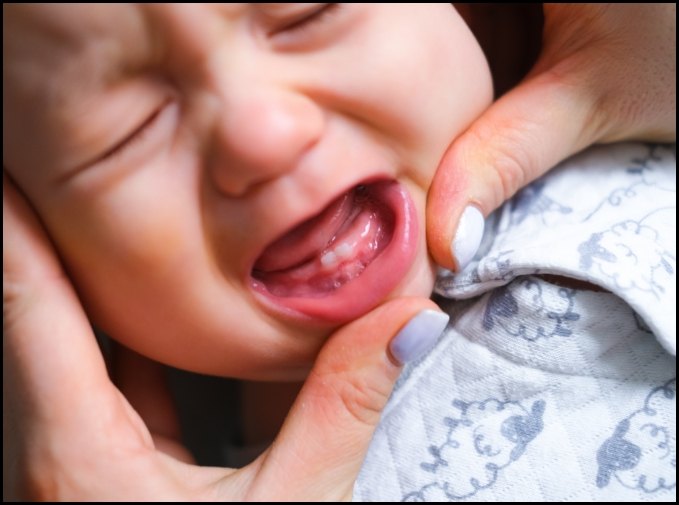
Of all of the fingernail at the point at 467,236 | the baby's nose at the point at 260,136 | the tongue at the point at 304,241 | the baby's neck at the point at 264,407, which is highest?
the baby's nose at the point at 260,136

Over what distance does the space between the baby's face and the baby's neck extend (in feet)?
0.95

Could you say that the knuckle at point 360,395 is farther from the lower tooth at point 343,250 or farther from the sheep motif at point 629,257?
the sheep motif at point 629,257

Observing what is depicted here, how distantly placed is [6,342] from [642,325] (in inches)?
23.6

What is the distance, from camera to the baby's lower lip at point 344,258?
0.67 meters

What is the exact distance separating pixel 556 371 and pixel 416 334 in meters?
0.18

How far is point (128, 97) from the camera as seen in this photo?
611 millimetres

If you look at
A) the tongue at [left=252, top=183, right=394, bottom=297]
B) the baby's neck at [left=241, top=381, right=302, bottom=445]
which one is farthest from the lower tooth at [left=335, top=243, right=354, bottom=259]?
the baby's neck at [left=241, top=381, right=302, bottom=445]

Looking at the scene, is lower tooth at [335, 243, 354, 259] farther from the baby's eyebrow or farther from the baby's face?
the baby's eyebrow

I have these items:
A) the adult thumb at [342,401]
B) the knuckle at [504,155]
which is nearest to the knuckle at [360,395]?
the adult thumb at [342,401]

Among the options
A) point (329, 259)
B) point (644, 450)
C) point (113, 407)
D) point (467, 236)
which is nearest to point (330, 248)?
point (329, 259)

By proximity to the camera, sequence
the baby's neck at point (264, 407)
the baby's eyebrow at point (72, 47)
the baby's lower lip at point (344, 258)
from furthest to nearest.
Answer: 1. the baby's neck at point (264, 407)
2. the baby's lower lip at point (344, 258)
3. the baby's eyebrow at point (72, 47)

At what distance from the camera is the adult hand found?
2.16 ft

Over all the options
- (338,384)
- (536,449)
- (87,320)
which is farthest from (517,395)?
(87,320)

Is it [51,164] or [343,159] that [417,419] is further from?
[51,164]
